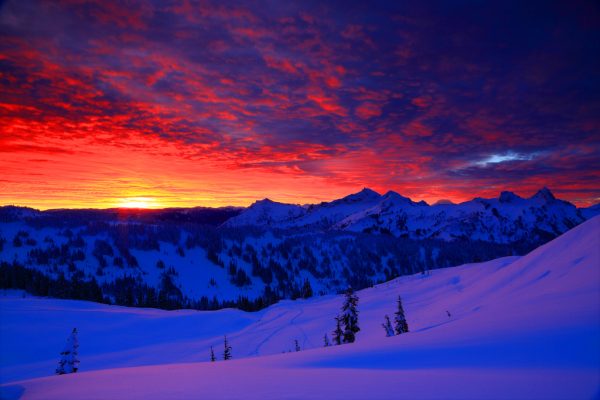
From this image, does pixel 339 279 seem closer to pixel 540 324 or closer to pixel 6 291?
pixel 6 291

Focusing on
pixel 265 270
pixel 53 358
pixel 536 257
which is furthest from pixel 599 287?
pixel 265 270

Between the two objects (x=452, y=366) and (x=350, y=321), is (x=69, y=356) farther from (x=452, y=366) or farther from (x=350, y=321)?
(x=452, y=366)

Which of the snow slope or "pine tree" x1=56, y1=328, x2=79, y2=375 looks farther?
"pine tree" x1=56, y1=328, x2=79, y2=375

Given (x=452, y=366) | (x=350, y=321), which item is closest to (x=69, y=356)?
(x=350, y=321)

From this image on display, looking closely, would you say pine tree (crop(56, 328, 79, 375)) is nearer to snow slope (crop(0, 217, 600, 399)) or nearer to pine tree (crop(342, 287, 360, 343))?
snow slope (crop(0, 217, 600, 399))

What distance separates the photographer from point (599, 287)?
6.17 meters

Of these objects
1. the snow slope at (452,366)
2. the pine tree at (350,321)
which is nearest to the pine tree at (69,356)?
the snow slope at (452,366)

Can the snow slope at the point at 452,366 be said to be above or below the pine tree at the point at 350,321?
above

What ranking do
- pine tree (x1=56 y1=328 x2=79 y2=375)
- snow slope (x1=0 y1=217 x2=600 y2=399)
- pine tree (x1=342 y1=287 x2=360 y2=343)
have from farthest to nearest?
pine tree (x1=342 y1=287 x2=360 y2=343) → pine tree (x1=56 y1=328 x2=79 y2=375) → snow slope (x1=0 y1=217 x2=600 y2=399)

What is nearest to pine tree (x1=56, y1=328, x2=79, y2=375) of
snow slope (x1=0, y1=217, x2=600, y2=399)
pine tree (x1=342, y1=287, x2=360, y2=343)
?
snow slope (x1=0, y1=217, x2=600, y2=399)

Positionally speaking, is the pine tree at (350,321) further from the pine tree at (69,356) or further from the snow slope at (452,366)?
the pine tree at (69,356)

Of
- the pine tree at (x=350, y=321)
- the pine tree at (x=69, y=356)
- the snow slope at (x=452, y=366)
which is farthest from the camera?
the pine tree at (x=350, y=321)

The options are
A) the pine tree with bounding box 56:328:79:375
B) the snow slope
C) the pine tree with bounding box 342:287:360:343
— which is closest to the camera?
the snow slope

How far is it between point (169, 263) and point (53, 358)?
142 meters
